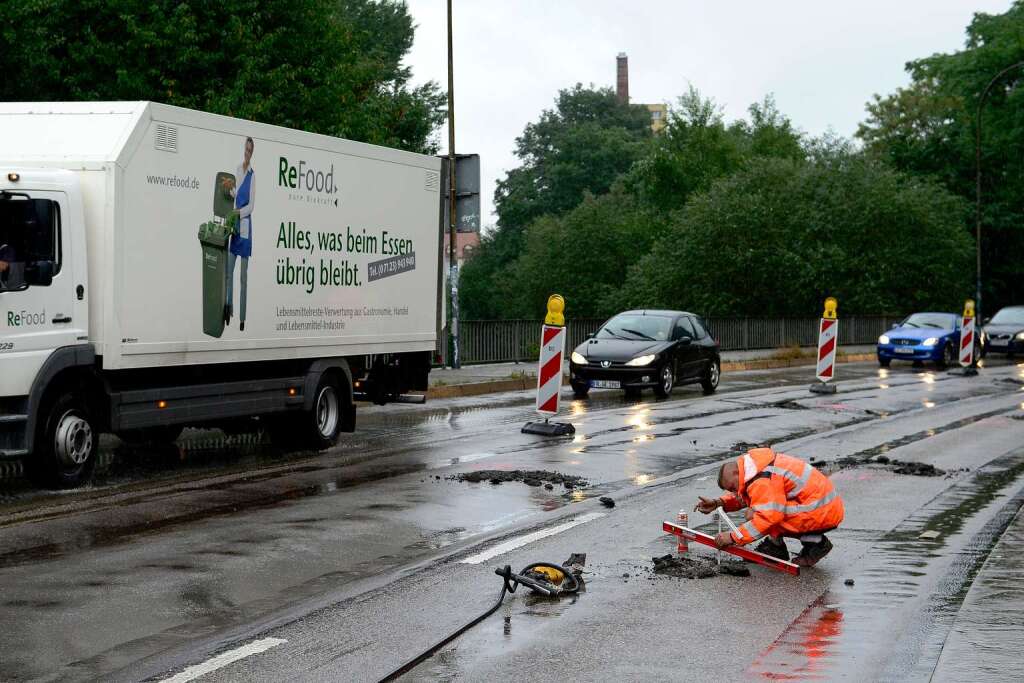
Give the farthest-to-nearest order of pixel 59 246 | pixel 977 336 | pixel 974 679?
pixel 977 336 → pixel 59 246 → pixel 974 679

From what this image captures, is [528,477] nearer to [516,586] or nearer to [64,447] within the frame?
[64,447]

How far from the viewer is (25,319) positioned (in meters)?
11.6

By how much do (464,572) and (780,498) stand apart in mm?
1911

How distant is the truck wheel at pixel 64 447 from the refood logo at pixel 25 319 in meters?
0.70

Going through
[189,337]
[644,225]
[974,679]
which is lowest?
[974,679]

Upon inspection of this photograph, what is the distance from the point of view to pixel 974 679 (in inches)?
237

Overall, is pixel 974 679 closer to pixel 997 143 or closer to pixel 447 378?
pixel 447 378

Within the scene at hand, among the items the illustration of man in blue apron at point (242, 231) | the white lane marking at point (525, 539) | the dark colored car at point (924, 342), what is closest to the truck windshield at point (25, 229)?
the illustration of man in blue apron at point (242, 231)

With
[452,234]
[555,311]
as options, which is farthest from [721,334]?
[555,311]

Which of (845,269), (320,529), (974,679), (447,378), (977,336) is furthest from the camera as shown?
(845,269)

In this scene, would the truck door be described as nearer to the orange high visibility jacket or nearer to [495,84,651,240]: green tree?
the orange high visibility jacket

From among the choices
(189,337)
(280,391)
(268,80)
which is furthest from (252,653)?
(268,80)

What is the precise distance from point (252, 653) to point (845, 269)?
2116 inches

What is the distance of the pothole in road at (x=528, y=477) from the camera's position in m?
12.4
